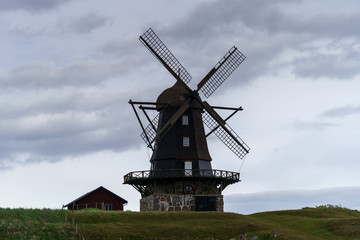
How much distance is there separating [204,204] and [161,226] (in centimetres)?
1264

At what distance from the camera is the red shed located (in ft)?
221

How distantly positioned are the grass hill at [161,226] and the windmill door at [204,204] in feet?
19.2

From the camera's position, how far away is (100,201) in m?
67.9

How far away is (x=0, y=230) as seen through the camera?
47188 mm

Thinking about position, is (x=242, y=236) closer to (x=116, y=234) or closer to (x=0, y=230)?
(x=116, y=234)

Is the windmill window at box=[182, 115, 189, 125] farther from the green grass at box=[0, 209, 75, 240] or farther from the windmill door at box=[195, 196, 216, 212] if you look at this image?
the green grass at box=[0, 209, 75, 240]

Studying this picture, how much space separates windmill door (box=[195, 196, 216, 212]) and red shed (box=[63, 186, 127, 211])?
9702mm

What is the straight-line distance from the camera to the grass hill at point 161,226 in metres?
48.4

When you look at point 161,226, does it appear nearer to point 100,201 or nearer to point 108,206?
point 108,206

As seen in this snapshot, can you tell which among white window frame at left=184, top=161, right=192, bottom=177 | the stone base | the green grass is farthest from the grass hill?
white window frame at left=184, top=161, right=192, bottom=177

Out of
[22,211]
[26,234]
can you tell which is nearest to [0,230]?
[26,234]

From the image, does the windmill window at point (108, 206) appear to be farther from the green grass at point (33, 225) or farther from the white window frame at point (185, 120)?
the green grass at point (33, 225)

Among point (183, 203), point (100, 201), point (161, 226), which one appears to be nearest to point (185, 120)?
point (183, 203)

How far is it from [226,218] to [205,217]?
6.51 feet
